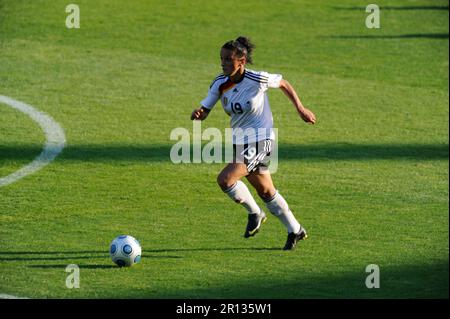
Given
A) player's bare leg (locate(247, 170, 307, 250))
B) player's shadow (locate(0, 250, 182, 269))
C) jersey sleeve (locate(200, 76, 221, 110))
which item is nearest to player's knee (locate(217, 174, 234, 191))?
player's bare leg (locate(247, 170, 307, 250))

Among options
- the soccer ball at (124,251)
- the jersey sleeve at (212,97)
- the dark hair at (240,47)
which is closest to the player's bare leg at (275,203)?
the jersey sleeve at (212,97)

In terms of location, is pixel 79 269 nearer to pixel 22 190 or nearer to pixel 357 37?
pixel 22 190

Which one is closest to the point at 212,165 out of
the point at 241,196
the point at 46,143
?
the point at 46,143

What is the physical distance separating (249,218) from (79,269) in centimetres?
238

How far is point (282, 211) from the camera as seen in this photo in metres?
13.0

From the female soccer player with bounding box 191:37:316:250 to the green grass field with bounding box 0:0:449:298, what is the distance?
0.63m

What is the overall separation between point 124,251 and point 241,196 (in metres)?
1.72

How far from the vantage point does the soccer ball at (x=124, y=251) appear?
1234 cm

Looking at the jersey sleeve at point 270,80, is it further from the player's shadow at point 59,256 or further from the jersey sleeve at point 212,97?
the player's shadow at point 59,256

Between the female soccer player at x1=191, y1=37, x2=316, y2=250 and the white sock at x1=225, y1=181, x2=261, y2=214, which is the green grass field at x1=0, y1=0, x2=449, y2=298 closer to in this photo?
the white sock at x1=225, y1=181, x2=261, y2=214

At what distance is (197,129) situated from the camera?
18922 millimetres

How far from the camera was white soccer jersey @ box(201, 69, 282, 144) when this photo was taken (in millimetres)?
12984

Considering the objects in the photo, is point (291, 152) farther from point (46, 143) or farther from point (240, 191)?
point (240, 191)
